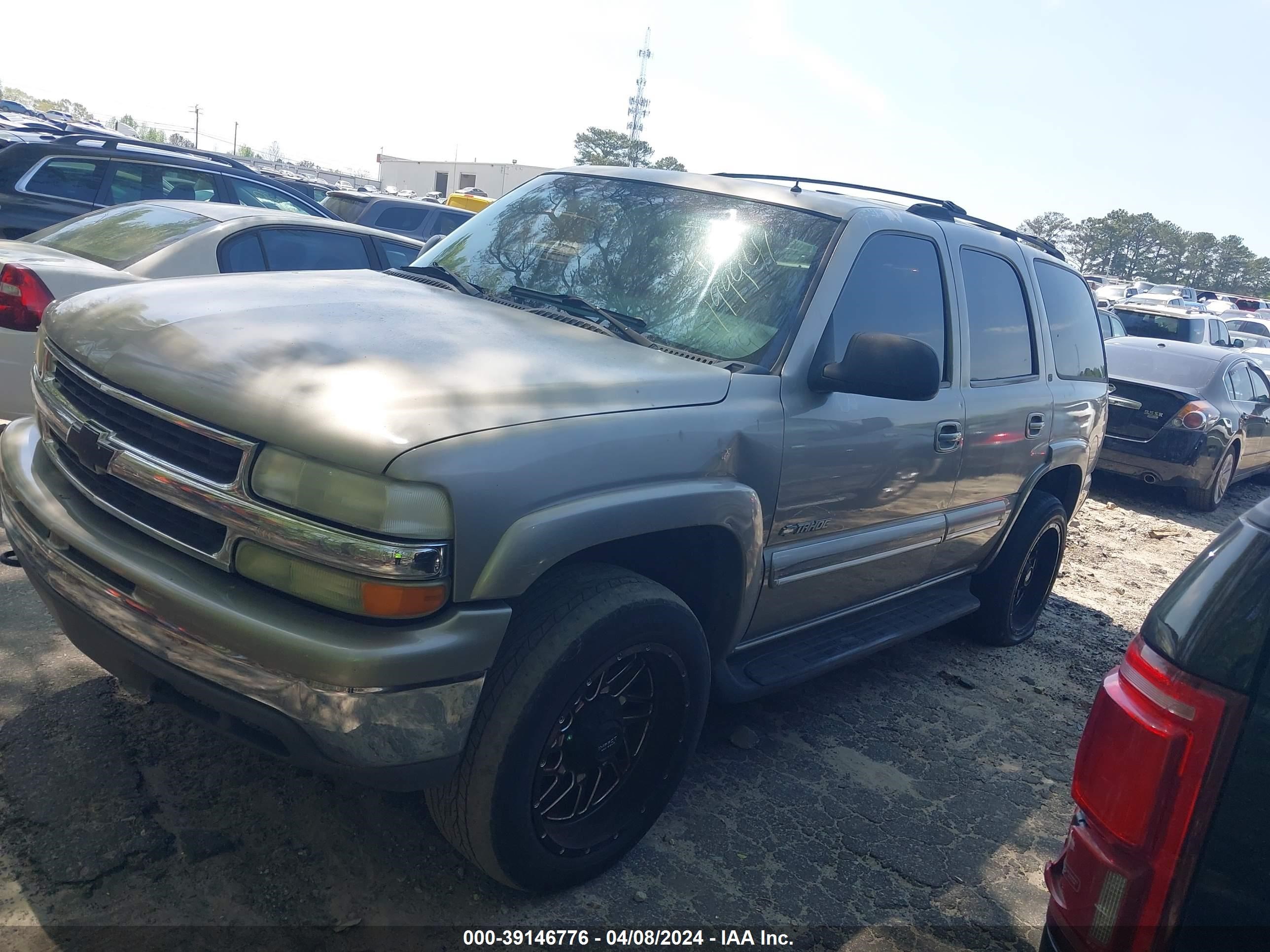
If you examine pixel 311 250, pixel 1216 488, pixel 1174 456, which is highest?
pixel 311 250

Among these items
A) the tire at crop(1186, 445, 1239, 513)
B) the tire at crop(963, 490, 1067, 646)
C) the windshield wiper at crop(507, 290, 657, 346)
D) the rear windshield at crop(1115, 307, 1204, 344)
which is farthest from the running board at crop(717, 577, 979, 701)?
the rear windshield at crop(1115, 307, 1204, 344)

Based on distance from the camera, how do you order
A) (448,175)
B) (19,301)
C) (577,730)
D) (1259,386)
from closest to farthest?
(577,730) < (19,301) < (1259,386) < (448,175)

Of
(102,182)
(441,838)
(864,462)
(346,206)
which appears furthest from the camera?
(346,206)

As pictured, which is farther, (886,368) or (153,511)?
(886,368)

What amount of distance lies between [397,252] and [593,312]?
426 cm

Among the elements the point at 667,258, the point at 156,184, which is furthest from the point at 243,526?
the point at 156,184

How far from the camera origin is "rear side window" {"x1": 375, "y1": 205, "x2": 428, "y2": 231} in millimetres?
14328

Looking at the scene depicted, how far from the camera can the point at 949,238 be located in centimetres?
416

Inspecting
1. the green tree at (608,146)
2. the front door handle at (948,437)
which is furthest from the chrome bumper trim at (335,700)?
the green tree at (608,146)

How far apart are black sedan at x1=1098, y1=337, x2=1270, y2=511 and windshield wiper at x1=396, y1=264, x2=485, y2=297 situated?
25.2 feet

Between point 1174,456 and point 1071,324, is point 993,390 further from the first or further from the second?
point 1174,456

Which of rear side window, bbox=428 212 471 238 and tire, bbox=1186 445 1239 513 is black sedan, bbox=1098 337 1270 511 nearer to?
tire, bbox=1186 445 1239 513

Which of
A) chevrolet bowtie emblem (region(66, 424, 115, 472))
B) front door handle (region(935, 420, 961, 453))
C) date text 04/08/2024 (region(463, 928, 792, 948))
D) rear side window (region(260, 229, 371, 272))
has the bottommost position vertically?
date text 04/08/2024 (region(463, 928, 792, 948))

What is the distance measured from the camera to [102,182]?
8758mm
